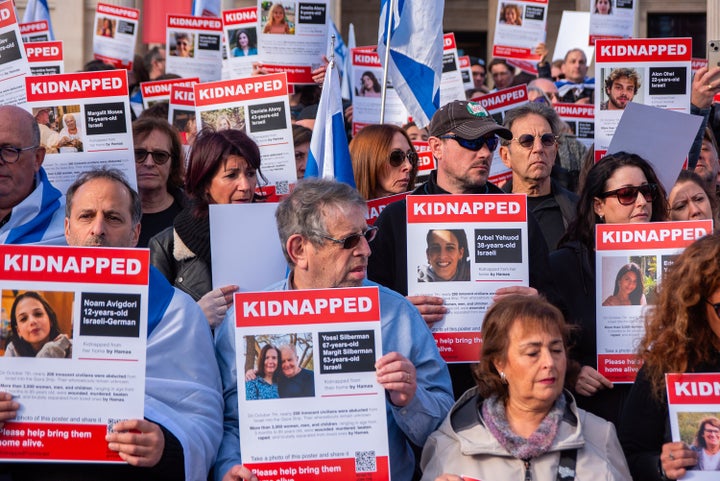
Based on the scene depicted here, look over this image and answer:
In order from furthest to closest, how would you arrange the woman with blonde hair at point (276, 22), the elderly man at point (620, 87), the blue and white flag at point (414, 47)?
the woman with blonde hair at point (276, 22)
the blue and white flag at point (414, 47)
the elderly man at point (620, 87)

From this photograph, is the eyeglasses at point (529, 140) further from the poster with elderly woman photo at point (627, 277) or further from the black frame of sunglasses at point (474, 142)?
the poster with elderly woman photo at point (627, 277)

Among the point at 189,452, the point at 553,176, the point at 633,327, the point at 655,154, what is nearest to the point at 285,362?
the point at 189,452

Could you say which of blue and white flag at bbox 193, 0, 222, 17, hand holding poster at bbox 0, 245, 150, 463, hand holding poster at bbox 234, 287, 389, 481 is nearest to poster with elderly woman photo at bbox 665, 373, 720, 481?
hand holding poster at bbox 234, 287, 389, 481

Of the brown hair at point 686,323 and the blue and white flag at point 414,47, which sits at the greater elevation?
the blue and white flag at point 414,47

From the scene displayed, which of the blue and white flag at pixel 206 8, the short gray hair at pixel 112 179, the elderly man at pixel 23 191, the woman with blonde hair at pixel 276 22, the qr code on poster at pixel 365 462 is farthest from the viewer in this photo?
the blue and white flag at pixel 206 8

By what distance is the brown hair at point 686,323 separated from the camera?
4.73m

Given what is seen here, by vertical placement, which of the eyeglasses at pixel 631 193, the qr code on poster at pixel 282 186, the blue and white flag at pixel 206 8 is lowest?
the eyeglasses at pixel 631 193

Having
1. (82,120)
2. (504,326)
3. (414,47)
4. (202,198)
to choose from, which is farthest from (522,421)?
(414,47)

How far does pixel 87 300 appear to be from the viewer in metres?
4.40

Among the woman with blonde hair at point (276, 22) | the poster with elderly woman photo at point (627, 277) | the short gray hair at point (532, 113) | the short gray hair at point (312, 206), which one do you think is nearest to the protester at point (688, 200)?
the short gray hair at point (532, 113)

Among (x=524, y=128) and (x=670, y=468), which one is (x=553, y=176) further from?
(x=670, y=468)

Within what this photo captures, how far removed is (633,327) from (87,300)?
2.39 metres

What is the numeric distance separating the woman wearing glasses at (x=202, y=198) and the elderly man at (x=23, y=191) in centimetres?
52

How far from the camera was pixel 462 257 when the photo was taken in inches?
213
